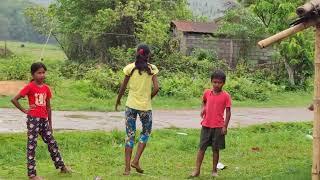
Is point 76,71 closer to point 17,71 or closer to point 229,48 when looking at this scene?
point 17,71

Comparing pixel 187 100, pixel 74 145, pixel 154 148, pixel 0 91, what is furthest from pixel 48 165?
pixel 187 100

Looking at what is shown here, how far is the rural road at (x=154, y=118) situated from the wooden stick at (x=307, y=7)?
22.5 ft

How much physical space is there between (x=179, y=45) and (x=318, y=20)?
66.2ft

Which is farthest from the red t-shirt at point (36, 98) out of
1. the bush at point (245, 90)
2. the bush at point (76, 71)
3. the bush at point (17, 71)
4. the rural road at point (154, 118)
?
the bush at point (76, 71)

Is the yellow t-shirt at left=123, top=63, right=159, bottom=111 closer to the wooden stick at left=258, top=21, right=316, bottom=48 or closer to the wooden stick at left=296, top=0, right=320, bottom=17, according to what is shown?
the wooden stick at left=258, top=21, right=316, bottom=48

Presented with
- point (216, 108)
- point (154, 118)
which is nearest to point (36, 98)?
point (216, 108)

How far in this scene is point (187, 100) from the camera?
19031 millimetres

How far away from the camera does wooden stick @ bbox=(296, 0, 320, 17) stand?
19.4 ft

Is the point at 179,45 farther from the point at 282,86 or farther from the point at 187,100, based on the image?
the point at 187,100

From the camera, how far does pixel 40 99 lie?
7016 millimetres

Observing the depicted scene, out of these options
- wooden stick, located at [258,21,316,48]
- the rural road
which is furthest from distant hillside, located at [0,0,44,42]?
wooden stick, located at [258,21,316,48]

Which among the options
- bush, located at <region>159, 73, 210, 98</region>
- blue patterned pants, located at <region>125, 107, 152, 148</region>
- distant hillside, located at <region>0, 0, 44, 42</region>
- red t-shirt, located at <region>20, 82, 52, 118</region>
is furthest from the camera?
distant hillside, located at <region>0, 0, 44, 42</region>

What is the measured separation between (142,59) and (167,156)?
2.46 meters

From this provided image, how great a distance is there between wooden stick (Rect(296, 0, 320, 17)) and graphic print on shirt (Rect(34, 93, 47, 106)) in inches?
132
